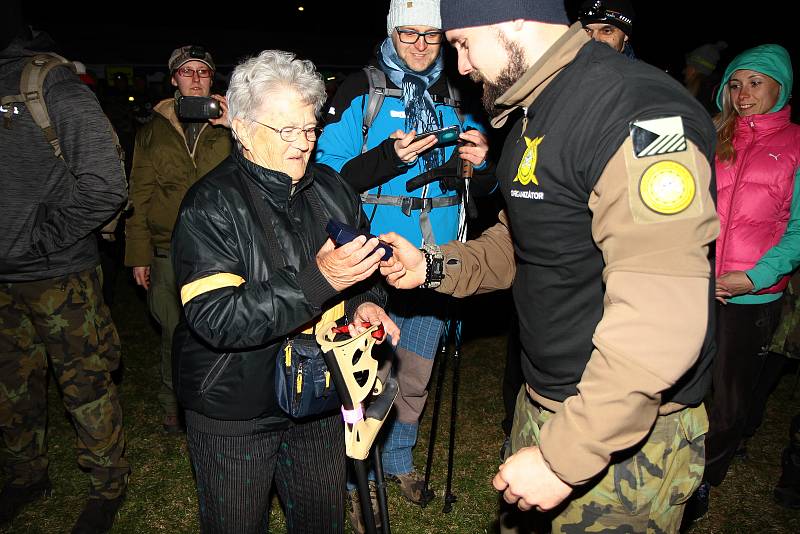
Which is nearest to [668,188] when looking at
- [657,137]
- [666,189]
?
[666,189]

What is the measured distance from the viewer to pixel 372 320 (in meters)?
2.40

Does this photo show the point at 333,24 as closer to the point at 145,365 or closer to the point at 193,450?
the point at 145,365

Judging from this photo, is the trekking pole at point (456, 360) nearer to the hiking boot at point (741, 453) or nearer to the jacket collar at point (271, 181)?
the jacket collar at point (271, 181)

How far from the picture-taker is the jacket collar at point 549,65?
173cm

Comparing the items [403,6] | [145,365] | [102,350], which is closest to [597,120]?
[403,6]

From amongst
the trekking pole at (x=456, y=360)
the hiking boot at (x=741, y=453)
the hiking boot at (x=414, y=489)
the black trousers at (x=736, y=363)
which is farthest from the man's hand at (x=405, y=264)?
the hiking boot at (x=741, y=453)

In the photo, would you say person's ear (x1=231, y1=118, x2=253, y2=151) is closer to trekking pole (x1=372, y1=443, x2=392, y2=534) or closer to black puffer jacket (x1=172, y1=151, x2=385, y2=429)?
black puffer jacket (x1=172, y1=151, x2=385, y2=429)

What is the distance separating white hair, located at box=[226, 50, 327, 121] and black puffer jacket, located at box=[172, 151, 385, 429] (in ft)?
0.71

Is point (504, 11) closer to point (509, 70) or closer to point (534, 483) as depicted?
point (509, 70)

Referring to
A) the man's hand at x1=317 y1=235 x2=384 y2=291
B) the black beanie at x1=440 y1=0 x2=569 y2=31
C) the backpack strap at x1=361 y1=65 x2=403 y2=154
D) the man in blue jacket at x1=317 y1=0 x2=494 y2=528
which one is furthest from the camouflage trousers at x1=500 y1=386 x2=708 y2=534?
the backpack strap at x1=361 y1=65 x2=403 y2=154

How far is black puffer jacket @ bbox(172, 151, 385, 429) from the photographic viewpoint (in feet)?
6.73

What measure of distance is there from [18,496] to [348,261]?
310cm

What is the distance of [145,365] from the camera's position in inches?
227

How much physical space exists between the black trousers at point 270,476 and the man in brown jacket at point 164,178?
7.06 ft
